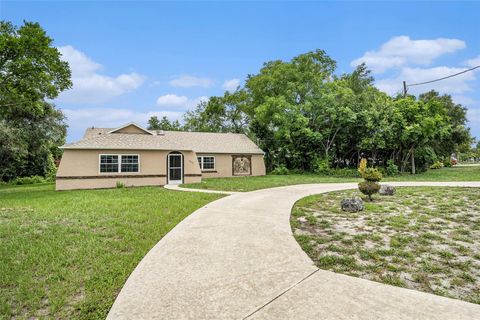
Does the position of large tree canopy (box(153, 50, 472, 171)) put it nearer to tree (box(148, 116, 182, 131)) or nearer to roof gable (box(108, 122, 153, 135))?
roof gable (box(108, 122, 153, 135))

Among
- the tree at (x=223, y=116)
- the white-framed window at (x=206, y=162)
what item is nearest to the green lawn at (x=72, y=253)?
the white-framed window at (x=206, y=162)

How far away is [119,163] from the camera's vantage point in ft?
52.8

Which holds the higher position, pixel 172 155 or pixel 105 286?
pixel 172 155

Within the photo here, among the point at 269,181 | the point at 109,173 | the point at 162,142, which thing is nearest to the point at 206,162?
the point at 162,142

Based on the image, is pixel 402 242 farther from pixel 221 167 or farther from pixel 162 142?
pixel 221 167

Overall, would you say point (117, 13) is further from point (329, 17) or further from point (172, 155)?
point (329, 17)

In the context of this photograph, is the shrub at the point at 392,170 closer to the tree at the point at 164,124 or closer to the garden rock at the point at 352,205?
the garden rock at the point at 352,205

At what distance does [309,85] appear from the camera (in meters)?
27.3

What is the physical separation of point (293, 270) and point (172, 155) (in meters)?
15.0

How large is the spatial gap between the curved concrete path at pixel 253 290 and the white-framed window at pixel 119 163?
506 inches

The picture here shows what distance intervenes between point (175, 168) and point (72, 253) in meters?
13.1

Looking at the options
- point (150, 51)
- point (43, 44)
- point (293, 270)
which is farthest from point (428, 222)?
point (43, 44)

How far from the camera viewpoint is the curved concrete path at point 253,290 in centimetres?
261

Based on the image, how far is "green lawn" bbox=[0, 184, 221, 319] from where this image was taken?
3025 mm
